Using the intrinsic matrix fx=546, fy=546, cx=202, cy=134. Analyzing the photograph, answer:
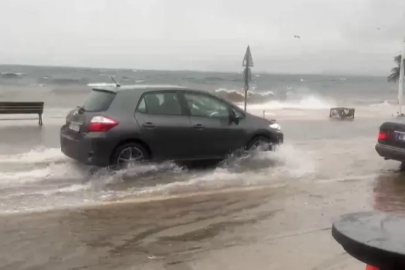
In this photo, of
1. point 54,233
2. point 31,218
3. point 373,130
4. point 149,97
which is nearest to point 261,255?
point 54,233

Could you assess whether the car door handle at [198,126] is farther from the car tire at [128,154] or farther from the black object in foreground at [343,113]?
the black object in foreground at [343,113]

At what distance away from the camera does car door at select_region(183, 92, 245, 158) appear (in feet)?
31.9

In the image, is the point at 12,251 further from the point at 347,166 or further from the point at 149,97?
the point at 347,166

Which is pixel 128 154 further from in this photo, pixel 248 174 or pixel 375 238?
pixel 375 238

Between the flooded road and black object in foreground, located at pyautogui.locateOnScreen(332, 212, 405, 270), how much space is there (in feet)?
9.37

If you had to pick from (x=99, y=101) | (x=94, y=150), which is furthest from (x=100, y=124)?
(x=99, y=101)

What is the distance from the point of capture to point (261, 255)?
5.45 m

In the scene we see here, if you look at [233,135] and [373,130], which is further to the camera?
[373,130]

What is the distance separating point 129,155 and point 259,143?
8.80 ft

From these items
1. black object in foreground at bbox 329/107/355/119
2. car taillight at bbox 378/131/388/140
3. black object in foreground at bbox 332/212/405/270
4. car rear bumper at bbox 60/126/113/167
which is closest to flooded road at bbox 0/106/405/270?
car rear bumper at bbox 60/126/113/167

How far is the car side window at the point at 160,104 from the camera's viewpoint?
9.32m

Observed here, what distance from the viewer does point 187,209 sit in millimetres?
7207

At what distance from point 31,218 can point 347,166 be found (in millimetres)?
6777

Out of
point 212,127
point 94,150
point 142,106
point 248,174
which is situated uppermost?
point 142,106
